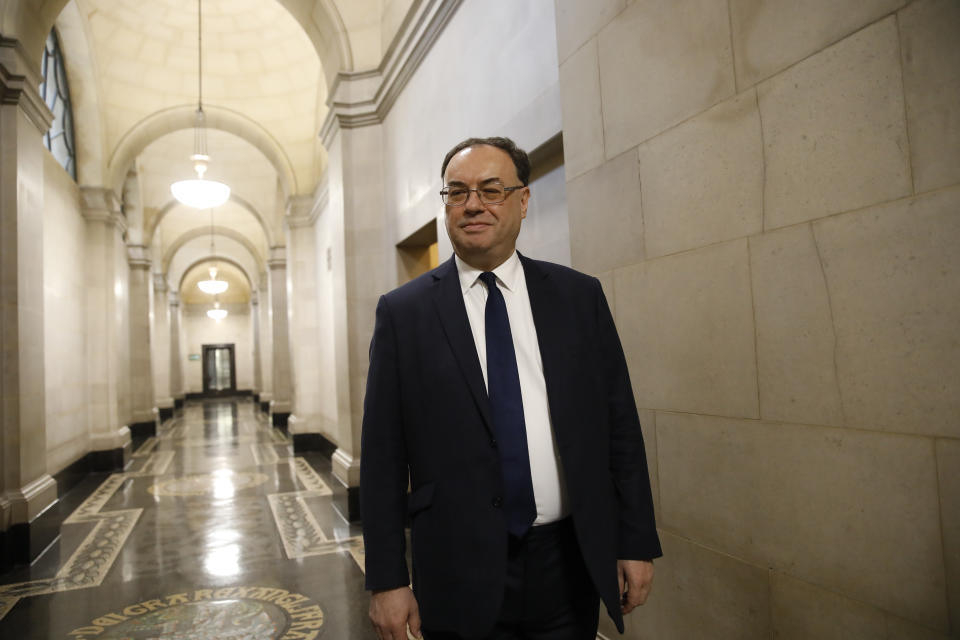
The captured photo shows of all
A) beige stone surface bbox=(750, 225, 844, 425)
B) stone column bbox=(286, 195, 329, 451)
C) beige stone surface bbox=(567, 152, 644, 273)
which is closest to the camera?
beige stone surface bbox=(750, 225, 844, 425)

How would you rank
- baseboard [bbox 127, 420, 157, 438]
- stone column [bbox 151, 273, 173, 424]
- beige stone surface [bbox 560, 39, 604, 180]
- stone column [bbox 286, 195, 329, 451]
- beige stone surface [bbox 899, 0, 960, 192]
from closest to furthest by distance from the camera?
beige stone surface [bbox 899, 0, 960, 192], beige stone surface [bbox 560, 39, 604, 180], stone column [bbox 286, 195, 329, 451], baseboard [bbox 127, 420, 157, 438], stone column [bbox 151, 273, 173, 424]

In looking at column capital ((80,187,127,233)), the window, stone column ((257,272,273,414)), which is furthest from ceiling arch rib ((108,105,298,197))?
stone column ((257,272,273,414))

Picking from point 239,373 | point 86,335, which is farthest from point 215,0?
point 239,373

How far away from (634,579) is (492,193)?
1.23 metres

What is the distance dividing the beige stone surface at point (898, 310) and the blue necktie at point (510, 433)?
1.04m

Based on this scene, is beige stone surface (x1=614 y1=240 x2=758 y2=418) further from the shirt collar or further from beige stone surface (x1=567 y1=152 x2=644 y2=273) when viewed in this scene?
the shirt collar

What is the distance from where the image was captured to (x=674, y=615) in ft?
8.90

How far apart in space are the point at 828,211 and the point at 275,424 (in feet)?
54.2

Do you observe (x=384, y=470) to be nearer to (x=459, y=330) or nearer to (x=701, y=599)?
(x=459, y=330)

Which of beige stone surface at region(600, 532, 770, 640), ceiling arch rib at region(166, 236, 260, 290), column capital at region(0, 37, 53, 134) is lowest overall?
beige stone surface at region(600, 532, 770, 640)

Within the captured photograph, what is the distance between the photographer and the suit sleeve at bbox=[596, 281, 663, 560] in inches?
72.9

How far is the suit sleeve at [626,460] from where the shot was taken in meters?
1.85

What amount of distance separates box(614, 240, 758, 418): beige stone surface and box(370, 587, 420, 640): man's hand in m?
1.40

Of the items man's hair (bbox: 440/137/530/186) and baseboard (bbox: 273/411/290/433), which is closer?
man's hair (bbox: 440/137/530/186)
